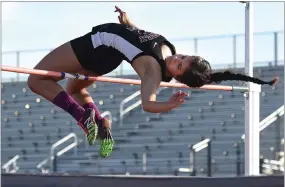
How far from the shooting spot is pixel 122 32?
5398 mm

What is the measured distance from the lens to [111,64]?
5.52 metres

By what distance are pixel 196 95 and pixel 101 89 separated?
204 centimetres

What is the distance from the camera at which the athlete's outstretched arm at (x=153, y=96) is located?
4.91m

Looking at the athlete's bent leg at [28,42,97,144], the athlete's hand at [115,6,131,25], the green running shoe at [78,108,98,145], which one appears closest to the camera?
the green running shoe at [78,108,98,145]

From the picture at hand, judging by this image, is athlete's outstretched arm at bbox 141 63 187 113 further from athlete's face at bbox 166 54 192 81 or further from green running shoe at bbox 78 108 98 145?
green running shoe at bbox 78 108 98 145

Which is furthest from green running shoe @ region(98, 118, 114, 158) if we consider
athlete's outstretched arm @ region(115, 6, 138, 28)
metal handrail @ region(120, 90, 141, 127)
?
metal handrail @ region(120, 90, 141, 127)

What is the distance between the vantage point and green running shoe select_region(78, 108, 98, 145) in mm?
5367

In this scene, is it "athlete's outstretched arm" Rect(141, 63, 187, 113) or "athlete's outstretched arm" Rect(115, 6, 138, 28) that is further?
"athlete's outstretched arm" Rect(115, 6, 138, 28)

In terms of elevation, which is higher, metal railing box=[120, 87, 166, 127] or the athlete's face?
metal railing box=[120, 87, 166, 127]

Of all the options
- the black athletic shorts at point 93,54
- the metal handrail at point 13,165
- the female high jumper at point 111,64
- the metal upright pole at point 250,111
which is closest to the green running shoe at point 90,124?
the female high jumper at point 111,64

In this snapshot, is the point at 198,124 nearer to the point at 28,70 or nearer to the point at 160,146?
the point at 160,146

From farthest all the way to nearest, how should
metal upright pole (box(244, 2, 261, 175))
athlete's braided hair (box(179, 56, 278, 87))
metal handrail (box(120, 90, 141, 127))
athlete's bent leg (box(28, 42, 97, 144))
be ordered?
metal handrail (box(120, 90, 141, 127)), metal upright pole (box(244, 2, 261, 175)), athlete's bent leg (box(28, 42, 97, 144)), athlete's braided hair (box(179, 56, 278, 87))

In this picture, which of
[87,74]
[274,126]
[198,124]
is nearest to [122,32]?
[87,74]

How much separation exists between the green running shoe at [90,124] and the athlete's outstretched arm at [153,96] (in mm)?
513
